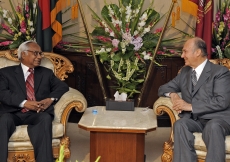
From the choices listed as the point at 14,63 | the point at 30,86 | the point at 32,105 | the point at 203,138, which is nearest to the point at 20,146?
the point at 32,105

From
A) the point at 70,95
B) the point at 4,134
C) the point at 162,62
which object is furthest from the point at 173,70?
the point at 4,134

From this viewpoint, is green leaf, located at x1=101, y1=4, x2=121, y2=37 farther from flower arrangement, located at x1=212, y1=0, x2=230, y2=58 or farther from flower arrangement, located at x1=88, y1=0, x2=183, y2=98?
flower arrangement, located at x1=212, y1=0, x2=230, y2=58

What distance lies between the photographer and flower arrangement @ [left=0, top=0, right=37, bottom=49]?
6000 millimetres

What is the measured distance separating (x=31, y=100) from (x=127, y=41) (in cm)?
122

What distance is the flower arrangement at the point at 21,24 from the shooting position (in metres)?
6.00

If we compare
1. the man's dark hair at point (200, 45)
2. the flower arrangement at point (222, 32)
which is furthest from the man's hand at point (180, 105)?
the flower arrangement at point (222, 32)

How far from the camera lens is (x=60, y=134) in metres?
4.82

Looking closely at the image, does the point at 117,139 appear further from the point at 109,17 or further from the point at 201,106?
the point at 109,17

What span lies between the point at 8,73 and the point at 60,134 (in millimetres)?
758

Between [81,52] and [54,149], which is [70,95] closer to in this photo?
[54,149]

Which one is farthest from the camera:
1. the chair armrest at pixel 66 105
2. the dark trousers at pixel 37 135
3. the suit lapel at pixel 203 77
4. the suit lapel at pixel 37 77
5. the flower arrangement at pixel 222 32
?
the flower arrangement at pixel 222 32

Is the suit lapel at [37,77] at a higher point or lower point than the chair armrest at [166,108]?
higher

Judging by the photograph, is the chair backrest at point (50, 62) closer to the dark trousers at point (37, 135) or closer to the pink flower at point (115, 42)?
the pink flower at point (115, 42)

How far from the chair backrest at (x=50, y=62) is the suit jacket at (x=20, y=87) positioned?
308 mm
